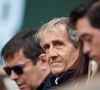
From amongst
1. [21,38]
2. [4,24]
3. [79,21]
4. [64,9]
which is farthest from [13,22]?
[79,21]

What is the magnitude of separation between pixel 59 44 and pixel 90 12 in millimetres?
1070

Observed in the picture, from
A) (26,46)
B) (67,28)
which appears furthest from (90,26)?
(26,46)

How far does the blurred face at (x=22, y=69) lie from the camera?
116 inches

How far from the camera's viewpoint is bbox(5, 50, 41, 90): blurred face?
2.95 m

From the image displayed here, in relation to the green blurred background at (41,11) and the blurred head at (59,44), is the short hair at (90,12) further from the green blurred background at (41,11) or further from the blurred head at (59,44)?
the green blurred background at (41,11)

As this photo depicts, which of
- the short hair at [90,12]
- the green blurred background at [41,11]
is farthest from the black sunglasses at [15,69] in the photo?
the short hair at [90,12]

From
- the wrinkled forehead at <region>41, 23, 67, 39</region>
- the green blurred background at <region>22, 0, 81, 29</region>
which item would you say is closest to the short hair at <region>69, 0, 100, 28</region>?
the wrinkled forehead at <region>41, 23, 67, 39</region>

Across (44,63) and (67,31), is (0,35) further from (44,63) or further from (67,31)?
(67,31)

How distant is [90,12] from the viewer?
1.59m

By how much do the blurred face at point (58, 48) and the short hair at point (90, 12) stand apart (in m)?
0.78

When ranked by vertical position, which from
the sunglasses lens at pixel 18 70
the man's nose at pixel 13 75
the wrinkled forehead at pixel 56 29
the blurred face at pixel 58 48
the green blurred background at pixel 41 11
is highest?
the green blurred background at pixel 41 11

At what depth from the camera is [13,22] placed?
4.00 m

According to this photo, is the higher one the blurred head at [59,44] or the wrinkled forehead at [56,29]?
the wrinkled forehead at [56,29]

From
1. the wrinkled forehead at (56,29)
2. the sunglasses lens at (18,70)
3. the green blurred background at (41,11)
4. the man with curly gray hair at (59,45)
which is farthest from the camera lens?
the green blurred background at (41,11)
